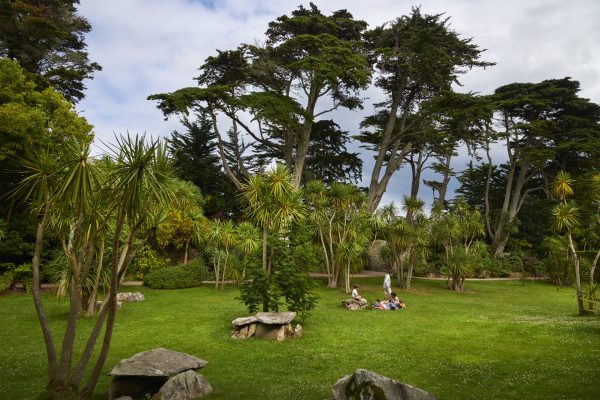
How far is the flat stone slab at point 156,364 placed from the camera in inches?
308

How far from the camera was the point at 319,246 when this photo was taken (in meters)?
27.2

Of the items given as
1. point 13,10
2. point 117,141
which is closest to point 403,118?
point 13,10

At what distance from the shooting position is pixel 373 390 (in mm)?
6445

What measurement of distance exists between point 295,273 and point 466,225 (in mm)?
18625

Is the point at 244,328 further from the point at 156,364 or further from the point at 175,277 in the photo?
the point at 175,277

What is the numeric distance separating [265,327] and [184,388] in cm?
518

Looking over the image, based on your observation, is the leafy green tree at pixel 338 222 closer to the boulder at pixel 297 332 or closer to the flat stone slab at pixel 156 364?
the boulder at pixel 297 332

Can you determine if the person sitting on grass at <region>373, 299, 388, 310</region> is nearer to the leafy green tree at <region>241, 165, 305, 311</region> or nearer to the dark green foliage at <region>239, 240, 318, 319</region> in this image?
the dark green foliage at <region>239, 240, 318, 319</region>

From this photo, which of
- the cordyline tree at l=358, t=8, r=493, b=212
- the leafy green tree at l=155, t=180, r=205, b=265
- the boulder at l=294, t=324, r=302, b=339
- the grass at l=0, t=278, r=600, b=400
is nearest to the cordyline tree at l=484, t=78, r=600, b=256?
the cordyline tree at l=358, t=8, r=493, b=212

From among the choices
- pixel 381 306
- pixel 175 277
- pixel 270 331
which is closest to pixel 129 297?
pixel 175 277

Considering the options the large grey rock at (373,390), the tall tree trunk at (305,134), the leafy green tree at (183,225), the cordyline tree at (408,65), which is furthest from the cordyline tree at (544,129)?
the large grey rock at (373,390)

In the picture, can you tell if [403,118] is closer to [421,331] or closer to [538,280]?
[538,280]

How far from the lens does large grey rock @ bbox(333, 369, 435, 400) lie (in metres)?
6.43

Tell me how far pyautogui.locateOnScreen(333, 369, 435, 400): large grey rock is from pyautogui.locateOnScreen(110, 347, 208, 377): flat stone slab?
10.4 feet
